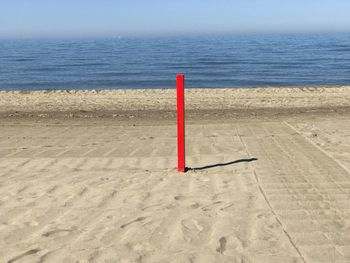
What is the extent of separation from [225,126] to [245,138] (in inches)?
67.9

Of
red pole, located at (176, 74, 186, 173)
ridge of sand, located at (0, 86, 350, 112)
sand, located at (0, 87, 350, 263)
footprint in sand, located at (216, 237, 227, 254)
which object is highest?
red pole, located at (176, 74, 186, 173)

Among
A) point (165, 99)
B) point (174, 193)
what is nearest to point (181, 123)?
point (174, 193)

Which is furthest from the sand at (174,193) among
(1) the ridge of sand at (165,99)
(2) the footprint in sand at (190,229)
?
(1) the ridge of sand at (165,99)

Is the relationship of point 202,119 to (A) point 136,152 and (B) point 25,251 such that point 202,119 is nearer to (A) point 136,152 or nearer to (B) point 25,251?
(A) point 136,152

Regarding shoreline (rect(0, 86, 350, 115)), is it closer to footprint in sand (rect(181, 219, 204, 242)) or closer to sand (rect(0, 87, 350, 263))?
sand (rect(0, 87, 350, 263))

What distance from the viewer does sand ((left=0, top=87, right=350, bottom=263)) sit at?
3629 mm

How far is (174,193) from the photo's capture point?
5.13m

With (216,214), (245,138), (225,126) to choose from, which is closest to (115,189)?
(216,214)

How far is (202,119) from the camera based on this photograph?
40.0ft

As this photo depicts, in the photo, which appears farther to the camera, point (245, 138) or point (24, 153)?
point (245, 138)

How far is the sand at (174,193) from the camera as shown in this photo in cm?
363

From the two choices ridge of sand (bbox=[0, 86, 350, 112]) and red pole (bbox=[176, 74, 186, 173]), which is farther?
ridge of sand (bbox=[0, 86, 350, 112])

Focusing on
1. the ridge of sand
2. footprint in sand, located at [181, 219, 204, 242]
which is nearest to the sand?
footprint in sand, located at [181, 219, 204, 242]

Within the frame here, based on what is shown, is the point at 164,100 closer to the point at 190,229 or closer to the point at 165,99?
the point at 165,99
